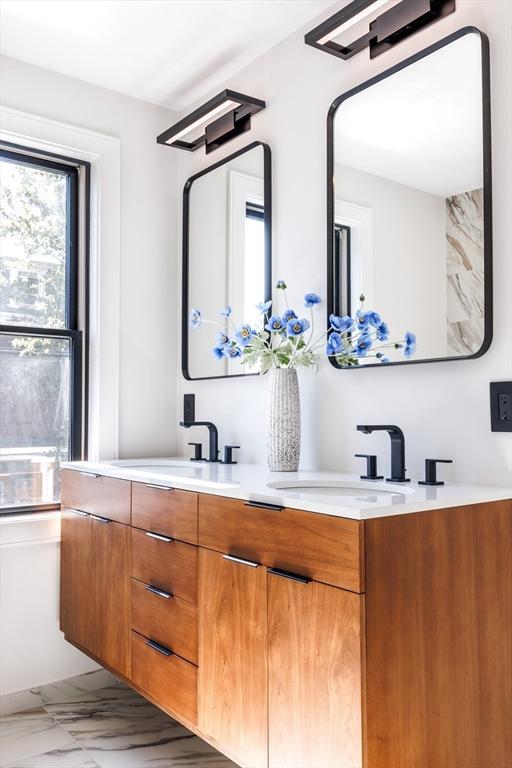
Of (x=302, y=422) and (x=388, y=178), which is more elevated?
(x=388, y=178)

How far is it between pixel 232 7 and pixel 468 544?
1.87m

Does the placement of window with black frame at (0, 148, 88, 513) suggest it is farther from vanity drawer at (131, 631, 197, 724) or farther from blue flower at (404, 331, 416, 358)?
blue flower at (404, 331, 416, 358)

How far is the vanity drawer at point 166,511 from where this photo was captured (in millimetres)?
1736

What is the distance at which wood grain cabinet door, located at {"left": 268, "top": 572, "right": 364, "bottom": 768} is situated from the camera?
123 centimetres

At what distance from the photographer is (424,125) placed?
5.94 ft

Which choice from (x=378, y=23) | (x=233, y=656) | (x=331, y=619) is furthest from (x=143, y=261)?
(x=331, y=619)

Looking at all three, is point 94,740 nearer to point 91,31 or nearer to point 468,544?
point 468,544

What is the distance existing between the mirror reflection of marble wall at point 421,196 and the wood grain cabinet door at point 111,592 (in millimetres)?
976

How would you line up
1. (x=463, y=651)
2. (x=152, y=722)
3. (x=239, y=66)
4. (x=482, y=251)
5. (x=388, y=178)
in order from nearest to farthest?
(x=463, y=651) < (x=482, y=251) < (x=388, y=178) < (x=152, y=722) < (x=239, y=66)

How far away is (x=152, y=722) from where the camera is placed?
2.26 m

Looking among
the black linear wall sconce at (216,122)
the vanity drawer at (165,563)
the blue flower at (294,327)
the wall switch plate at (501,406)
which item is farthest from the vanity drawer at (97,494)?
the black linear wall sconce at (216,122)

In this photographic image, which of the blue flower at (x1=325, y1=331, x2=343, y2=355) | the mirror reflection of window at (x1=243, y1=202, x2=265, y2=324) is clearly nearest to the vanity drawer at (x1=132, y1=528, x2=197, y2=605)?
the blue flower at (x1=325, y1=331, x2=343, y2=355)

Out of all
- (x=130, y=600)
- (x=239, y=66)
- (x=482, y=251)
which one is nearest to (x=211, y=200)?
(x=239, y=66)

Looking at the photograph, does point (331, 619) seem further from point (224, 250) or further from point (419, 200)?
point (224, 250)
